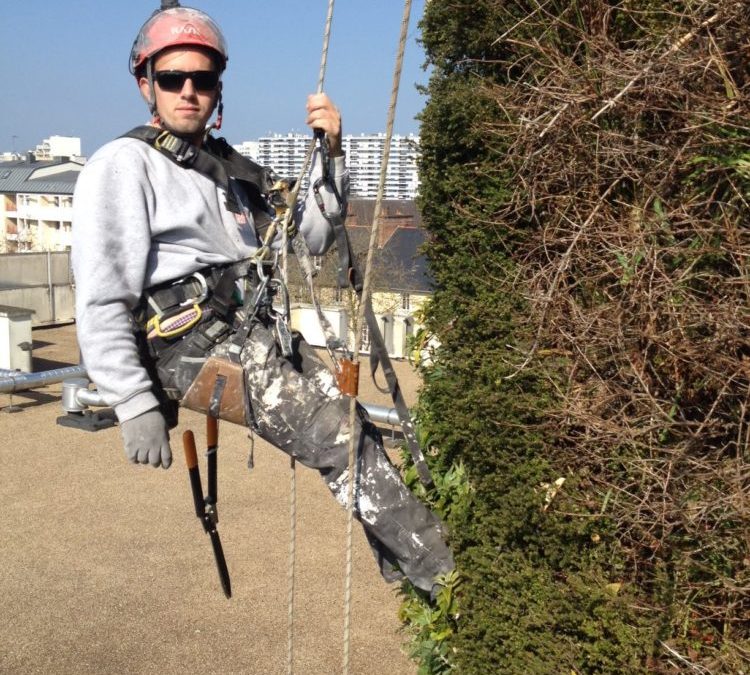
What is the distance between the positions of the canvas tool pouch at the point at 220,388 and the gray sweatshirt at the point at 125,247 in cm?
20

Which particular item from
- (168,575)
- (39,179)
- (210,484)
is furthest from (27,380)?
(39,179)

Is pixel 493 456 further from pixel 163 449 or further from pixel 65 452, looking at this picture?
pixel 65 452

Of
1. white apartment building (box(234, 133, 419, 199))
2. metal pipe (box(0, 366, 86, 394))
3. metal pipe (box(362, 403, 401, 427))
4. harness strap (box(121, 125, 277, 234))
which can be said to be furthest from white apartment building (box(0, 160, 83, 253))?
harness strap (box(121, 125, 277, 234))

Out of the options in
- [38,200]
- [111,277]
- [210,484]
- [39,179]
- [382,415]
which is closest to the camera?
[111,277]

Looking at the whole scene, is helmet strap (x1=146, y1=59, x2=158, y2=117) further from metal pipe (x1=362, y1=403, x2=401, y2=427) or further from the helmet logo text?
metal pipe (x1=362, y1=403, x2=401, y2=427)

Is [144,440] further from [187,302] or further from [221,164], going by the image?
[221,164]

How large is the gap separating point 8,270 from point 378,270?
860cm

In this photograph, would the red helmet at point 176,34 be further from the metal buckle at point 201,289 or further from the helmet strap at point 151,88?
the metal buckle at point 201,289

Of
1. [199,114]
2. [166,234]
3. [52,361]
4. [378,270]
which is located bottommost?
[52,361]

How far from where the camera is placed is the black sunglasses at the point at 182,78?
12.2ft

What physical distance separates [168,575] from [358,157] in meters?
18.4

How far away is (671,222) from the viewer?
342 cm

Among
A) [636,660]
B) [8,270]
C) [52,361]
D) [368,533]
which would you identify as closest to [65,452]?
[52,361]

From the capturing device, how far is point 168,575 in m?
8.12
